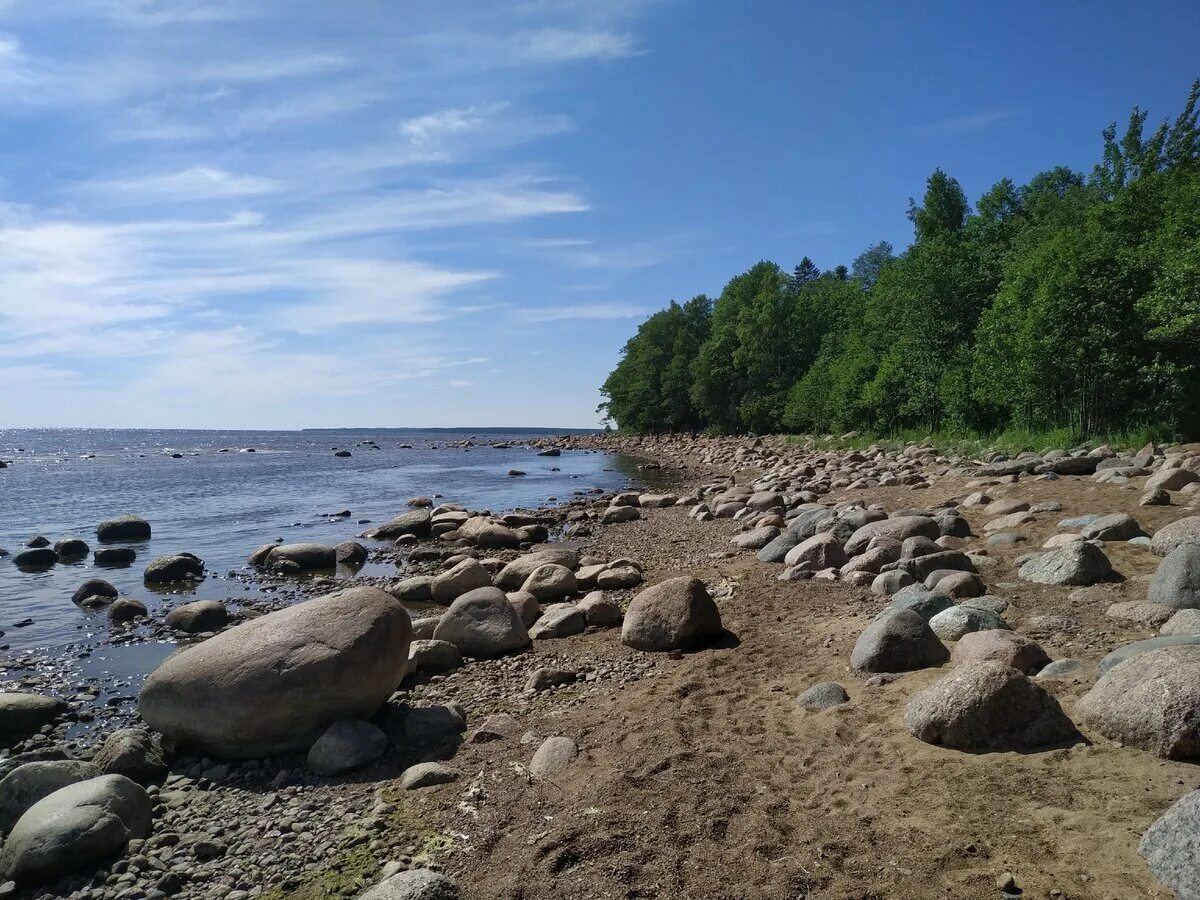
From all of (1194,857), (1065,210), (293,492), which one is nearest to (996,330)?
(1065,210)

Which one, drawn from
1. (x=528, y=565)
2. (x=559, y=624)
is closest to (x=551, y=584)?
(x=528, y=565)

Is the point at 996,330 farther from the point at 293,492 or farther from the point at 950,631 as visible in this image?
the point at 293,492

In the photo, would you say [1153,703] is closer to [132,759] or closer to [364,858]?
[364,858]

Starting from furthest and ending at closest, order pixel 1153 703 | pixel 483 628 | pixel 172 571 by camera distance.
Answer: pixel 172 571 → pixel 483 628 → pixel 1153 703

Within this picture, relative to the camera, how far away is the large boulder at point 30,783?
19.6 ft

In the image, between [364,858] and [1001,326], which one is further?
[1001,326]

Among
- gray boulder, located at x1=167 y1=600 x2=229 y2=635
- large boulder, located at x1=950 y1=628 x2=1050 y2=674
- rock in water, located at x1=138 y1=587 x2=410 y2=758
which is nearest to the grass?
large boulder, located at x1=950 y1=628 x2=1050 y2=674

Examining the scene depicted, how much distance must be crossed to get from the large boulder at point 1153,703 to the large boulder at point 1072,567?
391 cm

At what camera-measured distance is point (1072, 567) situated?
8602 millimetres

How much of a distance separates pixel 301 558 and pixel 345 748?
38.2 ft

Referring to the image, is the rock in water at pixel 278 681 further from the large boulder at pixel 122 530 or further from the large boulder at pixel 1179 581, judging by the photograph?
the large boulder at pixel 122 530

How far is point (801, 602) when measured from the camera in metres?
9.83

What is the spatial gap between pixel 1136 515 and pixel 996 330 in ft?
62.6

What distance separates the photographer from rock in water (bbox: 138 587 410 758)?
6.88 meters
